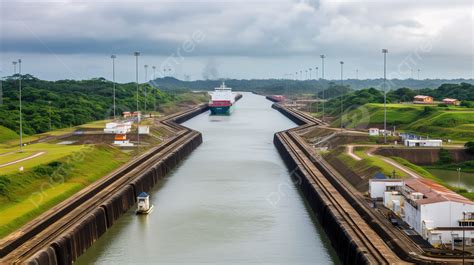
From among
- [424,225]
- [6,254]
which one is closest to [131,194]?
[6,254]

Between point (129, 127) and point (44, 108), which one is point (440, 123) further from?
point (44, 108)

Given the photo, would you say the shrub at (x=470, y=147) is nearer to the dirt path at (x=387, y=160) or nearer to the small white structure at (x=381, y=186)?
the dirt path at (x=387, y=160)

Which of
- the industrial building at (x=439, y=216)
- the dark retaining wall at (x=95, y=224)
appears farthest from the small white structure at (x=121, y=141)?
the industrial building at (x=439, y=216)

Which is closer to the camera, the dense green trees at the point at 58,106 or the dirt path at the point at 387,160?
the dirt path at the point at 387,160

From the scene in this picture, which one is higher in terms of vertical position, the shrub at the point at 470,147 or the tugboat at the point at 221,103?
the tugboat at the point at 221,103

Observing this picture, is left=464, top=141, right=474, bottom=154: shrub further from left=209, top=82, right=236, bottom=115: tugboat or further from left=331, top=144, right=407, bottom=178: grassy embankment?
left=209, top=82, right=236, bottom=115: tugboat

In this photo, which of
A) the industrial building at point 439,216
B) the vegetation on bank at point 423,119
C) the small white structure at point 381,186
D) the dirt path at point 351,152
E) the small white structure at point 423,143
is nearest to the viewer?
the industrial building at point 439,216

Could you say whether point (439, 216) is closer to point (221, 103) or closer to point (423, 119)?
point (423, 119)

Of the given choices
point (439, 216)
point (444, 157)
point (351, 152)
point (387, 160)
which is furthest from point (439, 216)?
point (444, 157)
